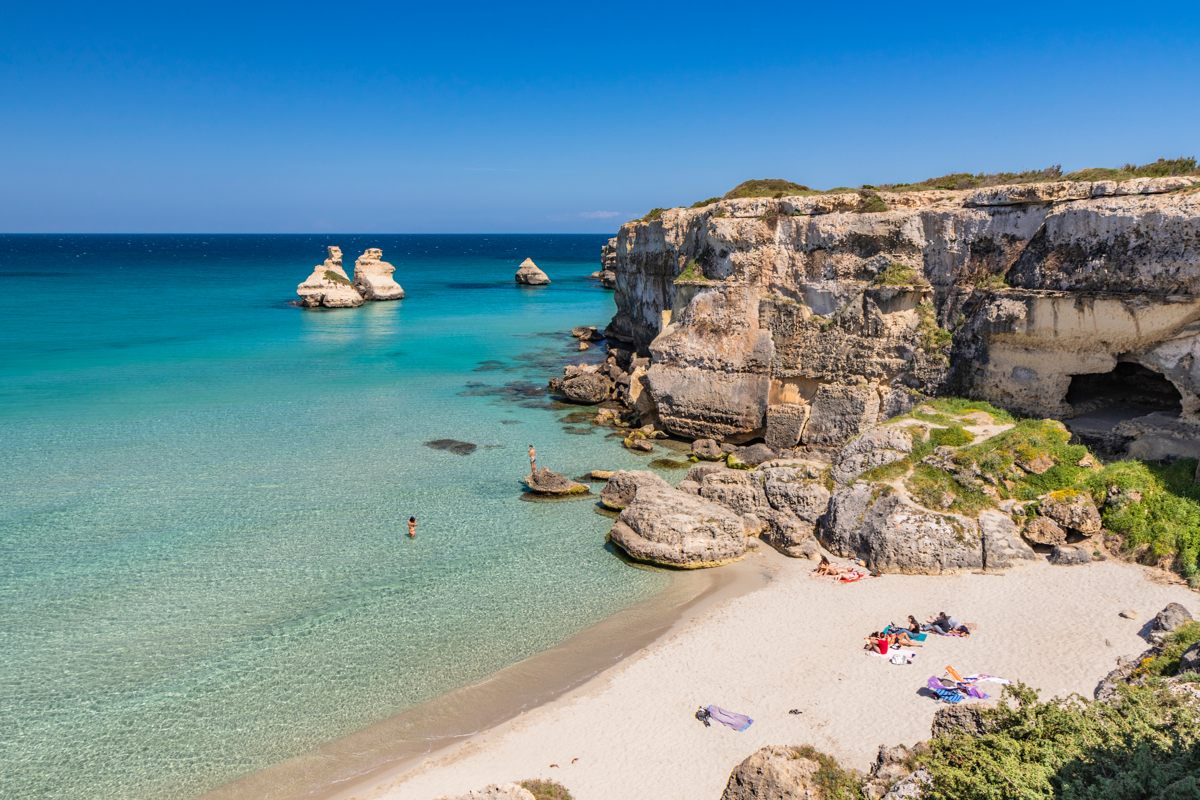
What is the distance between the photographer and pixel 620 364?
40594 millimetres

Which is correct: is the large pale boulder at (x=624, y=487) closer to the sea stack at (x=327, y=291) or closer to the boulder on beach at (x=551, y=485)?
the boulder on beach at (x=551, y=485)

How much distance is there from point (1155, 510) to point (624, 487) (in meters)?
13.3

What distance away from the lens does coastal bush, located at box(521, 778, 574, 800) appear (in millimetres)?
10844

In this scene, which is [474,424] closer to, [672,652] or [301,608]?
[301,608]

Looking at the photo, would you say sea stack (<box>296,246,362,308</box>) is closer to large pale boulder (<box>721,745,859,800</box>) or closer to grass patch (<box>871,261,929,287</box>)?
grass patch (<box>871,261,929,287</box>)

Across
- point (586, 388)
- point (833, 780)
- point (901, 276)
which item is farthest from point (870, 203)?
point (833, 780)

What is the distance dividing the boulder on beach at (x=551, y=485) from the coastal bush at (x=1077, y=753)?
14823mm

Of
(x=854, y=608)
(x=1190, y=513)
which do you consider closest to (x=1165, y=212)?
(x=1190, y=513)

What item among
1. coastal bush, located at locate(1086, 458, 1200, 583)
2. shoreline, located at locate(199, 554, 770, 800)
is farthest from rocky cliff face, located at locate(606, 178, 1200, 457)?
shoreline, located at locate(199, 554, 770, 800)

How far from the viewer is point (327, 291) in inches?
2847

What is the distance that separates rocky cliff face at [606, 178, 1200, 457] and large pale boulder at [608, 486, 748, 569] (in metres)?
8.44

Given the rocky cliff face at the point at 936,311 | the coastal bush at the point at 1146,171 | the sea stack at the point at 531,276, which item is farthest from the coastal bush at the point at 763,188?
the sea stack at the point at 531,276

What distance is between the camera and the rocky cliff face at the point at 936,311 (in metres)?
19.5

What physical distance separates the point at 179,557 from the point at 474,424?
13999 mm
